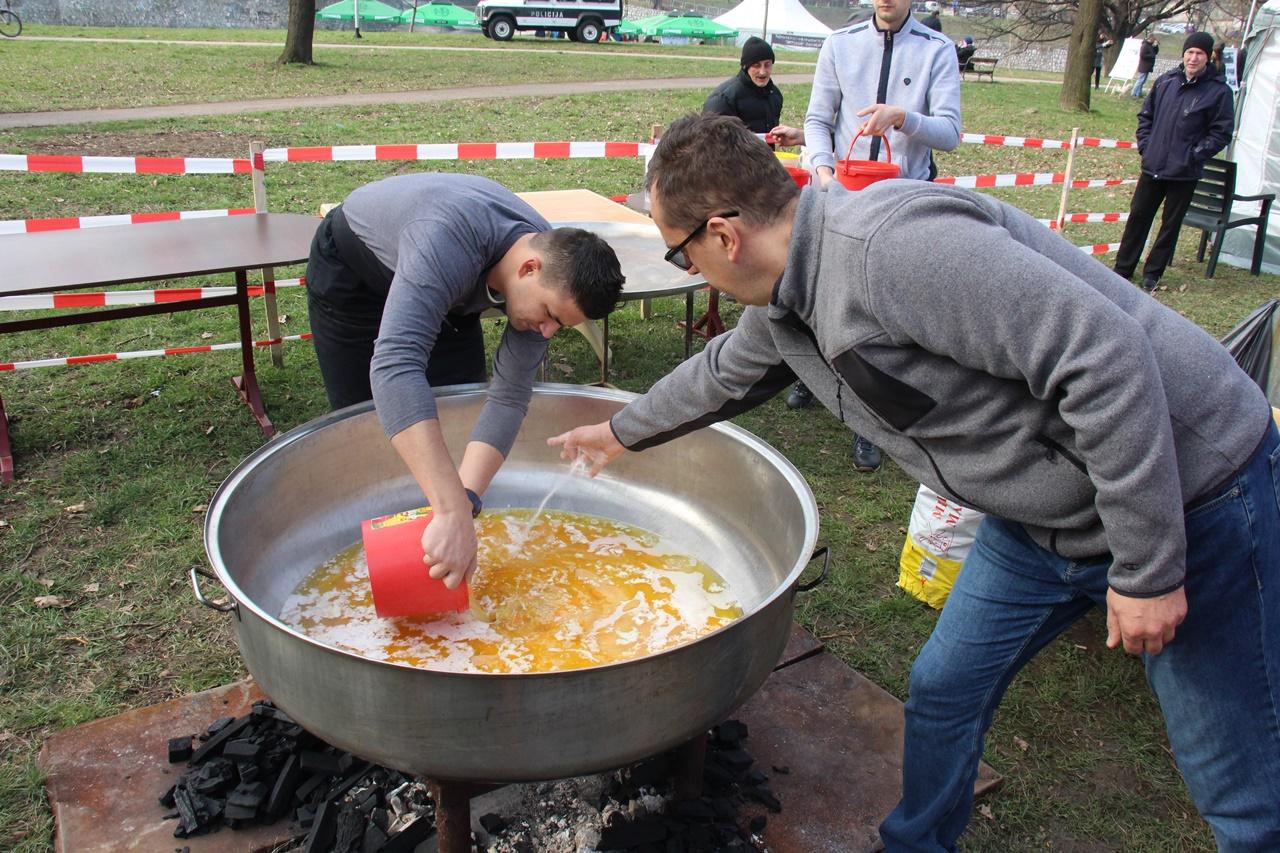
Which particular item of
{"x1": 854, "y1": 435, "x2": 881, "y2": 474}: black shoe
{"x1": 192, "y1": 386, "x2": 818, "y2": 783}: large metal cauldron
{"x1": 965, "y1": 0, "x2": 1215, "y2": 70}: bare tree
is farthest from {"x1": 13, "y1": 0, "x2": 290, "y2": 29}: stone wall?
{"x1": 192, "y1": 386, "x2": 818, "y2": 783}: large metal cauldron

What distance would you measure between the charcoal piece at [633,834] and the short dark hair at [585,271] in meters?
1.21

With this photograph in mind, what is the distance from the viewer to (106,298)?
5.82m

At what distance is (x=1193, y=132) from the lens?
7824 millimetres

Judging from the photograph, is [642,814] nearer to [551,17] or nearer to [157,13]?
[551,17]

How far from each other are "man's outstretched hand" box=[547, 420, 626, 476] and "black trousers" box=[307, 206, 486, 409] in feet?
2.19

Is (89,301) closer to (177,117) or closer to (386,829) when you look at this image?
(386,829)

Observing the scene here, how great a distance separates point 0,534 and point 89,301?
2.64 meters

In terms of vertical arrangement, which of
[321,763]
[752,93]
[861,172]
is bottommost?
[321,763]

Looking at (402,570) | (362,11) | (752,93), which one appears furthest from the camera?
(362,11)

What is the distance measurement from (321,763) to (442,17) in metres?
37.8

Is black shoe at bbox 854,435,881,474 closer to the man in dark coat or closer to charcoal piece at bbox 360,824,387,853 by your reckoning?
charcoal piece at bbox 360,824,387,853

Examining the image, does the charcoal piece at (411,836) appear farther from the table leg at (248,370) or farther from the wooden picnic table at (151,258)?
the table leg at (248,370)

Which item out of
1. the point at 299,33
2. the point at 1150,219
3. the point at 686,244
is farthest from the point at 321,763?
the point at 299,33

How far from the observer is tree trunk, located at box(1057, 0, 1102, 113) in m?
16.4
